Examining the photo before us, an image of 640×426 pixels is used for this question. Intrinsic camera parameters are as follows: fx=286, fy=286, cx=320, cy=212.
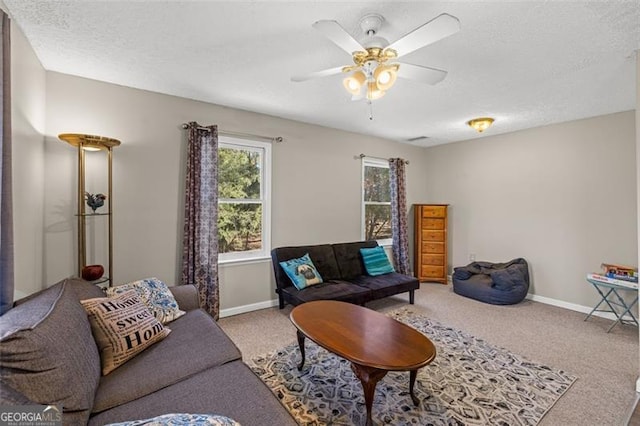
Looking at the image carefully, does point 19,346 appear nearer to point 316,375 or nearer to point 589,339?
point 316,375

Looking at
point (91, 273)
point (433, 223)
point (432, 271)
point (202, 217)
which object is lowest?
point (432, 271)

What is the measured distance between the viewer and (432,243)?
5.17m

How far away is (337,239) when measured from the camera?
449 centimetres

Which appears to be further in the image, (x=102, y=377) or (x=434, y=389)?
(x=434, y=389)

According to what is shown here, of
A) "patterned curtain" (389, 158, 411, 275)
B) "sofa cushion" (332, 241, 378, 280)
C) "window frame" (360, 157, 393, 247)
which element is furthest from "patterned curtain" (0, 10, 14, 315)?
"patterned curtain" (389, 158, 411, 275)

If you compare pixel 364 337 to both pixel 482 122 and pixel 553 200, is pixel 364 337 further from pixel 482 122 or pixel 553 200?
pixel 553 200

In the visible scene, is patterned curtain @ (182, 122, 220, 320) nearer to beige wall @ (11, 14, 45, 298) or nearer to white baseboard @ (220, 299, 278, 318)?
white baseboard @ (220, 299, 278, 318)

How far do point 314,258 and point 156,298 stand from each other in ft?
6.78

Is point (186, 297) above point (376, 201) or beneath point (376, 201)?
beneath

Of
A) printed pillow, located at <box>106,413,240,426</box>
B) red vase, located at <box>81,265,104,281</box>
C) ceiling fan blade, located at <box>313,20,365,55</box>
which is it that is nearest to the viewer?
printed pillow, located at <box>106,413,240,426</box>

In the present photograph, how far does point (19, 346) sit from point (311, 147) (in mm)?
3597

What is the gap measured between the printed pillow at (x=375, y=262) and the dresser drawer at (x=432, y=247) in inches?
49.4

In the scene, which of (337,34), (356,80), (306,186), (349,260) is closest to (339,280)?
(349,260)

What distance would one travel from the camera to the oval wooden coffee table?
1.68m
